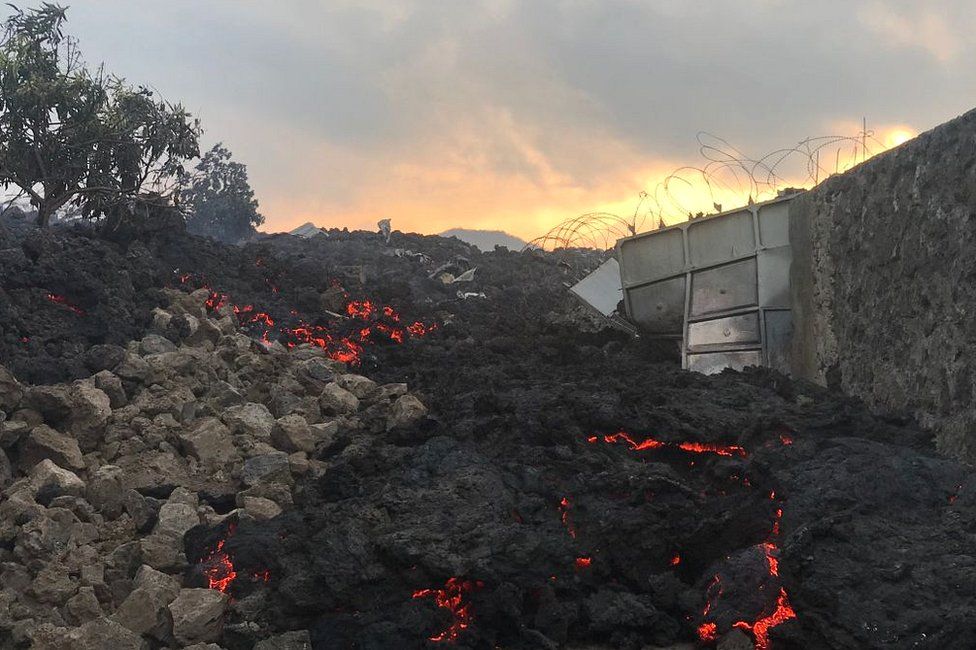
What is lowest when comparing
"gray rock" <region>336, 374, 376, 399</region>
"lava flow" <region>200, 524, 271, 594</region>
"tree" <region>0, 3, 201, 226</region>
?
"lava flow" <region>200, 524, 271, 594</region>

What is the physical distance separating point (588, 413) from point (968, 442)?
3.46m

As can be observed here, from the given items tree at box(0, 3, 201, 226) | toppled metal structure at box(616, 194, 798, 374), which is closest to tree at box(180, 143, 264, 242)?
tree at box(0, 3, 201, 226)

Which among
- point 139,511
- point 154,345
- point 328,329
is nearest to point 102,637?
A: point 139,511

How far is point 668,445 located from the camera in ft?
27.6

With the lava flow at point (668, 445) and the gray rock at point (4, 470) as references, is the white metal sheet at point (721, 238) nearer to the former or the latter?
the lava flow at point (668, 445)

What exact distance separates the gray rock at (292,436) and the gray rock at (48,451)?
6.23ft

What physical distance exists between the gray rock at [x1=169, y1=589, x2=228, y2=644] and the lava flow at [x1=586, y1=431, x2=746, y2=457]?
3726 mm

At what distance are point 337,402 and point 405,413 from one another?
97 cm

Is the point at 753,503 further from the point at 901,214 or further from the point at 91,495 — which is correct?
the point at 91,495

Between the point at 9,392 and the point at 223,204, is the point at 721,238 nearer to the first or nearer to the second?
the point at 9,392

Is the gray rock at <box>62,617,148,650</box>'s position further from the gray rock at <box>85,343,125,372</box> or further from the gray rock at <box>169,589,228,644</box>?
the gray rock at <box>85,343,125,372</box>

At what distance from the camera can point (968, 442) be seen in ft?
25.2

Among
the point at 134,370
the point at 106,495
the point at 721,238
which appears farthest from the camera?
the point at 721,238

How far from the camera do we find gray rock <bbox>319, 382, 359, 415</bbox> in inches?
399
